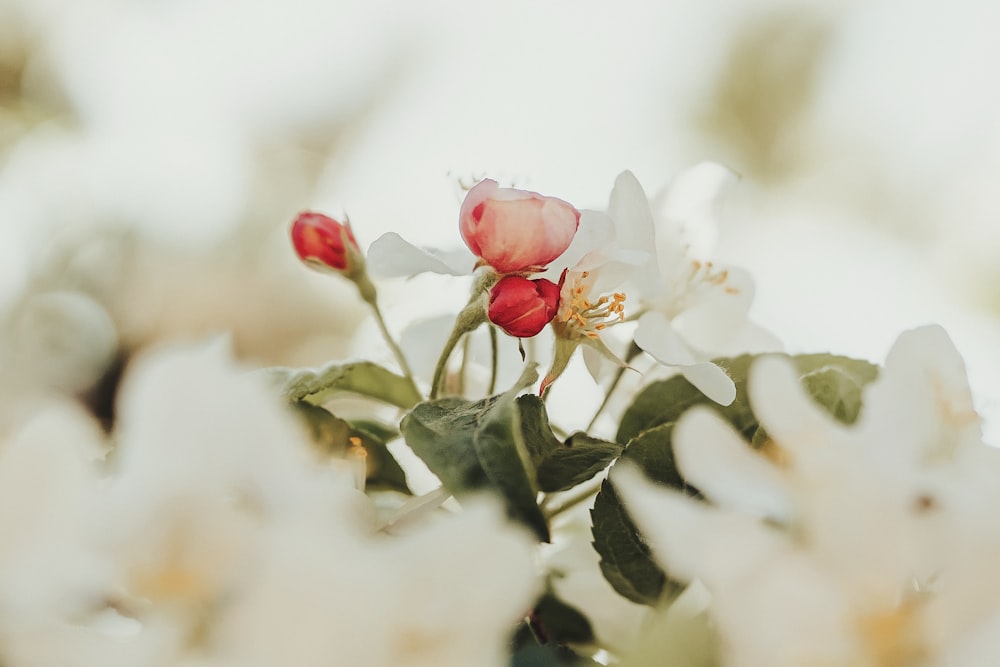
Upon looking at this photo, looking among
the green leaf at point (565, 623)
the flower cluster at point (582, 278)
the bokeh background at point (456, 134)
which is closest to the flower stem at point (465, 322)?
the flower cluster at point (582, 278)

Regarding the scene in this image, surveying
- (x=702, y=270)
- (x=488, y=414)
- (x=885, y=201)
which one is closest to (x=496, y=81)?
(x=885, y=201)

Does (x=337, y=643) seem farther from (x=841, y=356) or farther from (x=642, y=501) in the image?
(x=841, y=356)

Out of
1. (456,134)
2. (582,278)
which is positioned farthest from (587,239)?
(456,134)

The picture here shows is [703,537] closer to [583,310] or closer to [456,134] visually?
[583,310]

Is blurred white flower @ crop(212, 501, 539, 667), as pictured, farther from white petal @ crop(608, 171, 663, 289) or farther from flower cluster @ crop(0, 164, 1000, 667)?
white petal @ crop(608, 171, 663, 289)

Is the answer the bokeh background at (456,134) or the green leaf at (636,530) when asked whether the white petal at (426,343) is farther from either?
the bokeh background at (456,134)

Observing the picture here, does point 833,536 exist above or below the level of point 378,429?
above
